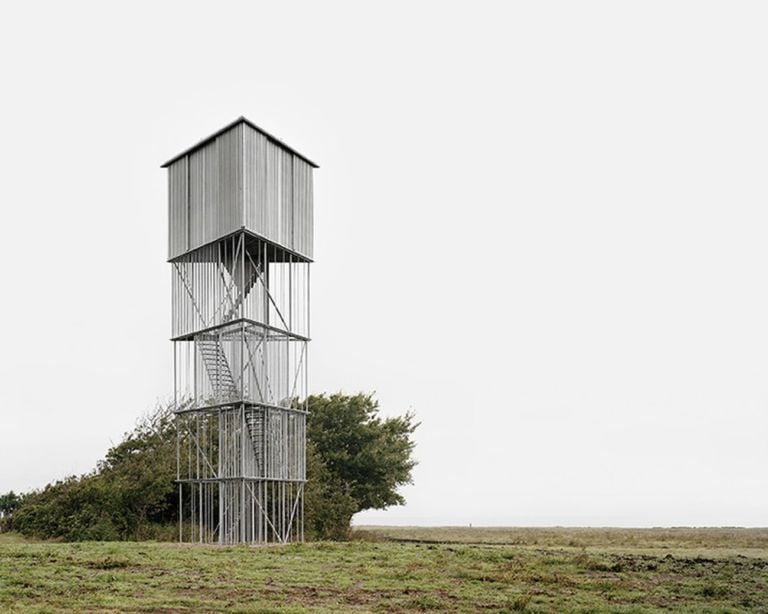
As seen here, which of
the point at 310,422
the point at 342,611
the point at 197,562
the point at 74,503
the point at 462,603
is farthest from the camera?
the point at 310,422

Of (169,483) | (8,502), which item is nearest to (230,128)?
(169,483)

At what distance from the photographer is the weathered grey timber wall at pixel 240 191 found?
28859 millimetres

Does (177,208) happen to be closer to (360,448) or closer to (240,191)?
(240,191)

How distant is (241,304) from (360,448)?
18661 millimetres

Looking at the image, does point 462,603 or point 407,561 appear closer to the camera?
point 462,603

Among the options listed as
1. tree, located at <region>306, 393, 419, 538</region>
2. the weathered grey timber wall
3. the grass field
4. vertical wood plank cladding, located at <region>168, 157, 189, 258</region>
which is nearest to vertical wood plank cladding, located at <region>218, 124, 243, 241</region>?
the weathered grey timber wall

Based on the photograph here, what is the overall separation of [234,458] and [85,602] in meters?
13.7

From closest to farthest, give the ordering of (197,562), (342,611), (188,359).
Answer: (342,611) → (197,562) → (188,359)

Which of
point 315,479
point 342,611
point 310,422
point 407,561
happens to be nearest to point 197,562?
point 407,561

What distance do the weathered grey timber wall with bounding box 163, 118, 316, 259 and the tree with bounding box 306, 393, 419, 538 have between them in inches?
595

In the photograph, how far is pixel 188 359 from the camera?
3080 cm

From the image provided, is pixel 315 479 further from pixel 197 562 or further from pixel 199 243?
pixel 197 562

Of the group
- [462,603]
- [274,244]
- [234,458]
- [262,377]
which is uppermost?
[274,244]

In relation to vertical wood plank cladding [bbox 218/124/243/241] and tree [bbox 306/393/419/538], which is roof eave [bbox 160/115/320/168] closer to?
vertical wood plank cladding [bbox 218/124/243/241]
